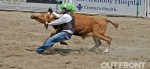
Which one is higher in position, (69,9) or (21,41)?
A: (69,9)

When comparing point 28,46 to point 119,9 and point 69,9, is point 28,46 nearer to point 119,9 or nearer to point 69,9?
point 69,9

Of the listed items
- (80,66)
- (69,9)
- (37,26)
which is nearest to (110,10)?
(37,26)

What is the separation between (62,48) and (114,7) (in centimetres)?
1055

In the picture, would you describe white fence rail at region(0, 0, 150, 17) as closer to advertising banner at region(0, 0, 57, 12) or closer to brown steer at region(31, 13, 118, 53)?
advertising banner at region(0, 0, 57, 12)

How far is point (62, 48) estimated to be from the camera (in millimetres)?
11719

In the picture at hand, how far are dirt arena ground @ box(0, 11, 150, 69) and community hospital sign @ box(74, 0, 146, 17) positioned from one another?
388 cm

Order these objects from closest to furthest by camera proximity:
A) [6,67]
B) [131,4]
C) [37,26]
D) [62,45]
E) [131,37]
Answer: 1. [6,67]
2. [62,45]
3. [131,37]
4. [37,26]
5. [131,4]

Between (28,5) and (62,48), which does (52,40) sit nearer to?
(62,48)

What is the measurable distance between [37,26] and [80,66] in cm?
744

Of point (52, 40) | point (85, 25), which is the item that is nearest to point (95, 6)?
point (85, 25)

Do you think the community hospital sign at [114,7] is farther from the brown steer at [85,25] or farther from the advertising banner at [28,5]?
the brown steer at [85,25]

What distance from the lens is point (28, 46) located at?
11.7 metres

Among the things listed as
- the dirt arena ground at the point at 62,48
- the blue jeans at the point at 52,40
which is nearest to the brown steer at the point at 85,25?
the blue jeans at the point at 52,40

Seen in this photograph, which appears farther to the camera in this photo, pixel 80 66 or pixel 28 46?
pixel 28 46
